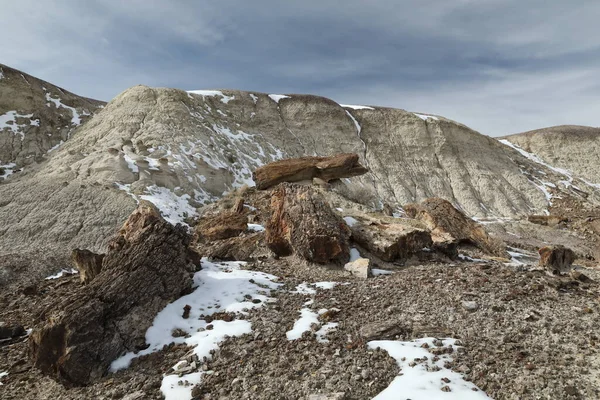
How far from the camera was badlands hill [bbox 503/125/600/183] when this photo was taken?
53.0m

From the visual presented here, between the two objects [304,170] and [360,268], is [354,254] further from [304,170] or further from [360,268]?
[304,170]

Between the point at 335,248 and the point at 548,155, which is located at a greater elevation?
the point at 548,155

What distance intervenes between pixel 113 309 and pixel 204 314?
1.80 meters

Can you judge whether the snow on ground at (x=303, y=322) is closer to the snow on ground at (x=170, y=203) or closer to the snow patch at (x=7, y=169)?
the snow on ground at (x=170, y=203)

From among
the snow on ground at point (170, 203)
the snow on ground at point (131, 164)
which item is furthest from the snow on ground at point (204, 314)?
the snow on ground at point (131, 164)

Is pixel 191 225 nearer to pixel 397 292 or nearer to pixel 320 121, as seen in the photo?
pixel 397 292

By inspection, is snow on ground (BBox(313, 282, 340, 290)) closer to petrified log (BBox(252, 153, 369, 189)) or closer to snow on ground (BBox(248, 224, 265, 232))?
snow on ground (BBox(248, 224, 265, 232))

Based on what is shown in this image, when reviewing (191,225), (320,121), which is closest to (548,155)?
(320,121)

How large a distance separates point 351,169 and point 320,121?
20315 millimetres

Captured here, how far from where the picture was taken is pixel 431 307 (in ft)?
26.2

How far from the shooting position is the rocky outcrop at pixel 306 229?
12.0 m

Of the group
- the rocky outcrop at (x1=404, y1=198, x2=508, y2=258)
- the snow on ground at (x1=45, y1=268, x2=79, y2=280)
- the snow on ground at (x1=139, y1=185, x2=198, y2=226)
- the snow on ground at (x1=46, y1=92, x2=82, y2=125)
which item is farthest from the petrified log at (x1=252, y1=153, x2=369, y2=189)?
the snow on ground at (x1=46, y1=92, x2=82, y2=125)

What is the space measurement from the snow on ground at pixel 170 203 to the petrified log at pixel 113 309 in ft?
38.5

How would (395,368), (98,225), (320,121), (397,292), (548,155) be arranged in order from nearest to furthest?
(395,368), (397,292), (98,225), (320,121), (548,155)
